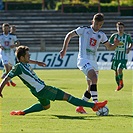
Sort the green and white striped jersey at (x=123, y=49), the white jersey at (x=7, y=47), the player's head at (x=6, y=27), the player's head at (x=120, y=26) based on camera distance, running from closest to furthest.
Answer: the player's head at (x=120, y=26)
the green and white striped jersey at (x=123, y=49)
the player's head at (x=6, y=27)
the white jersey at (x=7, y=47)

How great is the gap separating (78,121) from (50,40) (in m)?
31.8

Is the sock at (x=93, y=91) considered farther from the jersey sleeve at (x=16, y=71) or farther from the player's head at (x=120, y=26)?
the player's head at (x=120, y=26)

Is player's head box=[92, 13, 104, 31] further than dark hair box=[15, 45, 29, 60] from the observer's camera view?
Yes

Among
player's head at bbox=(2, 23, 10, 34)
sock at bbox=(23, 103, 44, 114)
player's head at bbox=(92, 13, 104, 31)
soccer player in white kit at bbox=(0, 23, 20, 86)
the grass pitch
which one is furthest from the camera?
soccer player in white kit at bbox=(0, 23, 20, 86)

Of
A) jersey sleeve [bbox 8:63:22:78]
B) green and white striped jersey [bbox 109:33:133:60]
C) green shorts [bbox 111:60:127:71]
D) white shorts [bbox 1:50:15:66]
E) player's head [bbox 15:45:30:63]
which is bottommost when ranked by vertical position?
white shorts [bbox 1:50:15:66]

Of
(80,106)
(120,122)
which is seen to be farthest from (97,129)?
(80,106)

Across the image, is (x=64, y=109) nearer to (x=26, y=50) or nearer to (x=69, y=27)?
(x=26, y=50)

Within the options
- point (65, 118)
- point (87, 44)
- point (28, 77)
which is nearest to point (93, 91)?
point (87, 44)

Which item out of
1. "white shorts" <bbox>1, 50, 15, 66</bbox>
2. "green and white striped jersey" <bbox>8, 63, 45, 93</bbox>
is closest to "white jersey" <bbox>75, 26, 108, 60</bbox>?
"green and white striped jersey" <bbox>8, 63, 45, 93</bbox>

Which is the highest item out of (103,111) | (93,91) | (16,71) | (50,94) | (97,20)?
(97,20)

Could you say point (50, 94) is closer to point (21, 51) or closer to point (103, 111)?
point (21, 51)

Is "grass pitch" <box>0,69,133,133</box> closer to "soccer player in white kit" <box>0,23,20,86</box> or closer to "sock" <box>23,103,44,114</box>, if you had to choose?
"sock" <box>23,103,44,114</box>

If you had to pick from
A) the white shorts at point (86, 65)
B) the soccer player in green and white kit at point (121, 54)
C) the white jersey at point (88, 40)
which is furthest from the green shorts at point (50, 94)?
the soccer player in green and white kit at point (121, 54)

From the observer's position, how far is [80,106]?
39.9 feet
